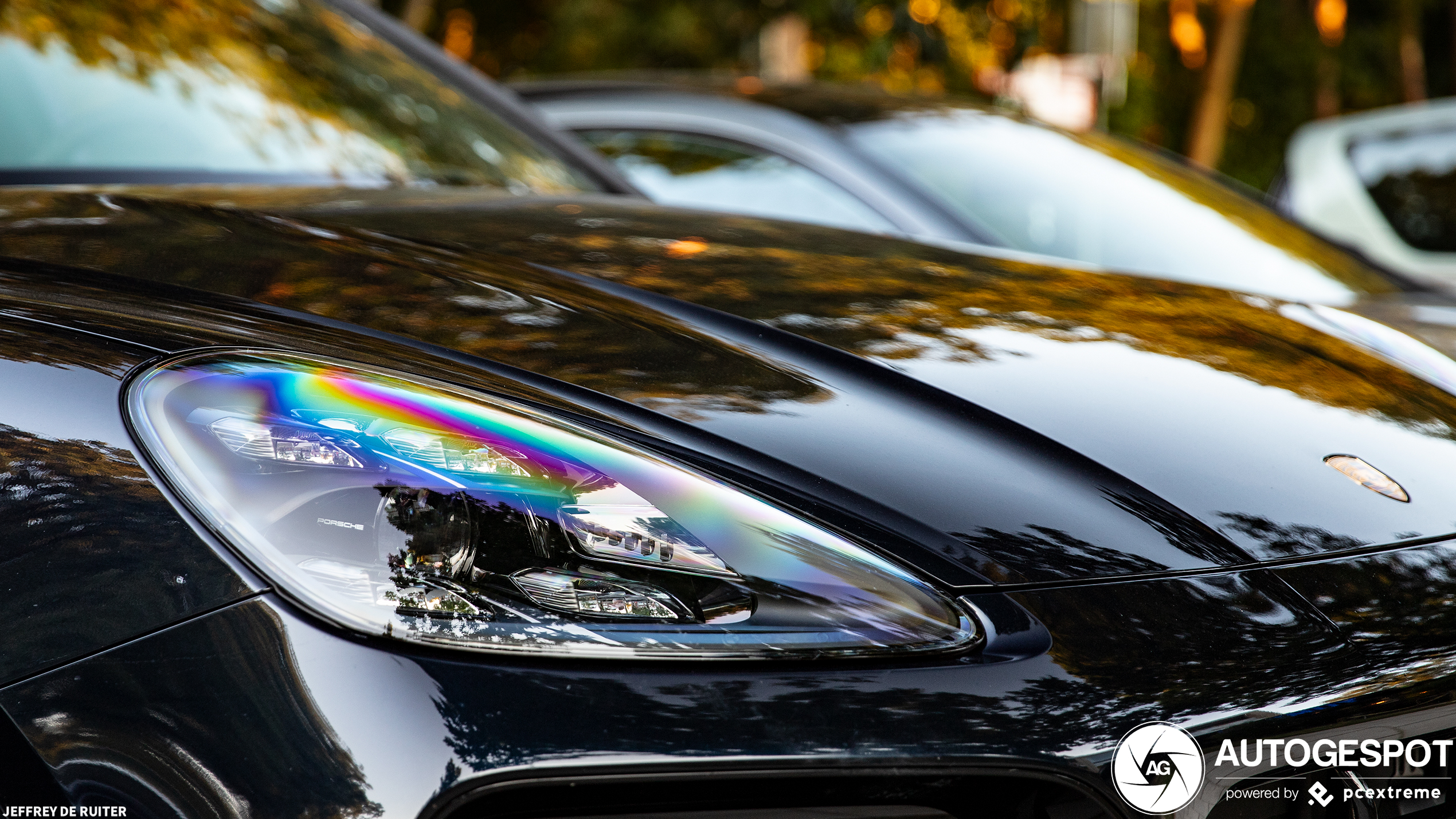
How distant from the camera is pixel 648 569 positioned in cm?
111

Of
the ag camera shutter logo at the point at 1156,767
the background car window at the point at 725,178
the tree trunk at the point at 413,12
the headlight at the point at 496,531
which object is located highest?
the tree trunk at the point at 413,12

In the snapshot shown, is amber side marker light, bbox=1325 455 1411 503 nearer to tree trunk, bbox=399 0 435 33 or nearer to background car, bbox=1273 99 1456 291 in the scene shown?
background car, bbox=1273 99 1456 291

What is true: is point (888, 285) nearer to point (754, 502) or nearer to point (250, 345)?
point (754, 502)

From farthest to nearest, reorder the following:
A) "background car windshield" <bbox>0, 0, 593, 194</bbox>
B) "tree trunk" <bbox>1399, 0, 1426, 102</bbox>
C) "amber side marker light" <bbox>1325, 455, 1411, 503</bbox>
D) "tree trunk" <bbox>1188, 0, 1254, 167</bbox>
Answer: "tree trunk" <bbox>1399, 0, 1426, 102</bbox> → "tree trunk" <bbox>1188, 0, 1254, 167</bbox> → "background car windshield" <bbox>0, 0, 593, 194</bbox> → "amber side marker light" <bbox>1325, 455, 1411, 503</bbox>

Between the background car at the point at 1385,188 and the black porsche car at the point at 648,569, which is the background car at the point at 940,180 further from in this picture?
the black porsche car at the point at 648,569

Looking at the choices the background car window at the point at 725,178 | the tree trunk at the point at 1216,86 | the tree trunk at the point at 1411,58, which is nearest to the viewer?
the background car window at the point at 725,178

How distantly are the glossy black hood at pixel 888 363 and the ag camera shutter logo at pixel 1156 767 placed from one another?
0.15m

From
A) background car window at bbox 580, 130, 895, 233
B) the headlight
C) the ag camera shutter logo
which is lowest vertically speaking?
the ag camera shutter logo

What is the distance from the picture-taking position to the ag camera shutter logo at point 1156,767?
3.39 ft

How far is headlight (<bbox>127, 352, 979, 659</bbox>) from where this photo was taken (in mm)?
1060

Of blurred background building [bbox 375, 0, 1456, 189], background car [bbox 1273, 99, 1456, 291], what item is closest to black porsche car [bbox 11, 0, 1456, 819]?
blurred background building [bbox 375, 0, 1456, 189]

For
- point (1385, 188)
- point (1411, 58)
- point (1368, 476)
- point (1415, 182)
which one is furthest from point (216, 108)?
point (1411, 58)

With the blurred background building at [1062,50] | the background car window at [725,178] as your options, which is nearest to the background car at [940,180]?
the background car window at [725,178]

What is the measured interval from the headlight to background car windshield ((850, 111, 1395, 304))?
226 cm
